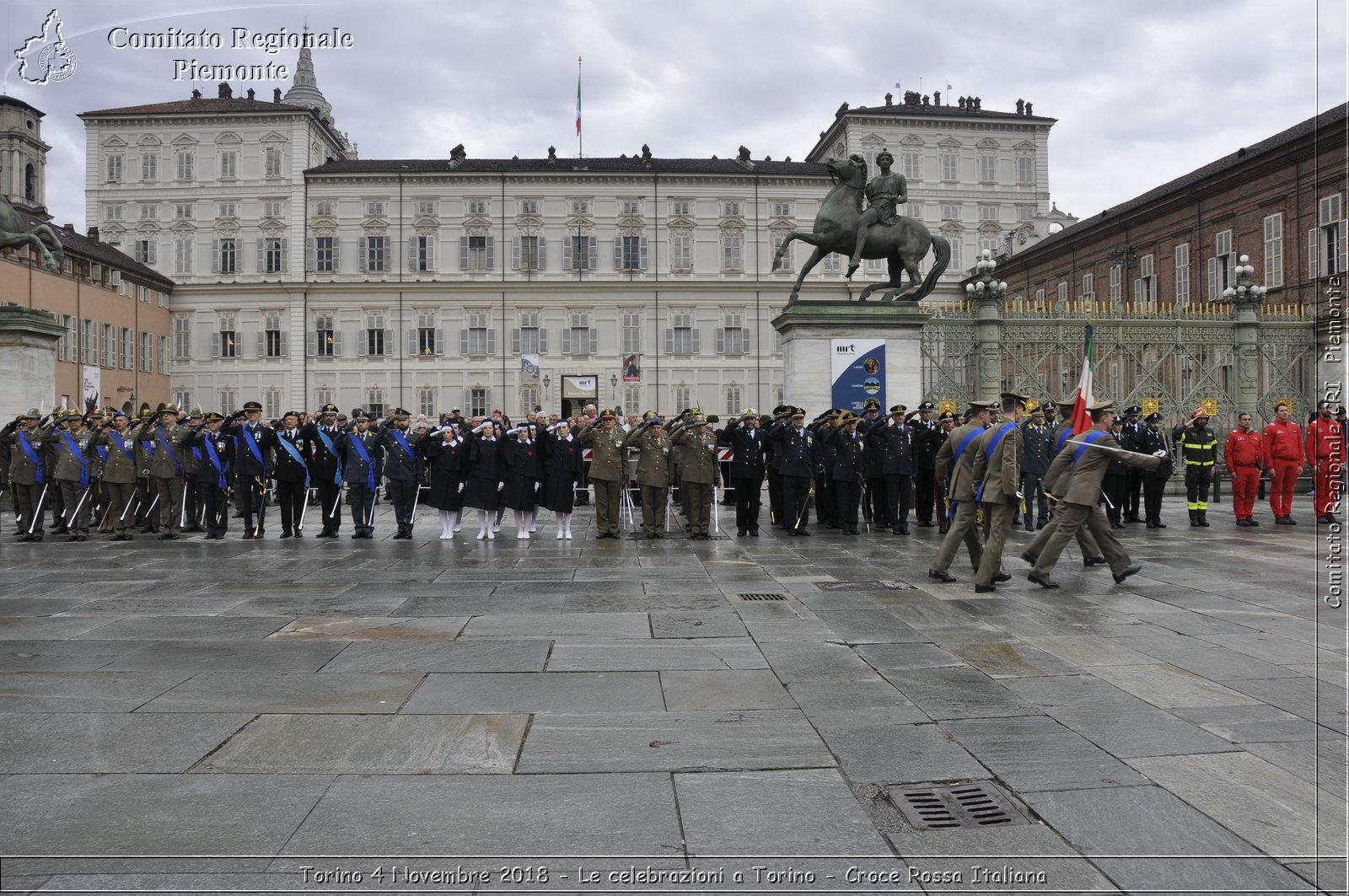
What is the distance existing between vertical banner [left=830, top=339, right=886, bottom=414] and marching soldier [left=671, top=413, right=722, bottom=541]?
4203 millimetres

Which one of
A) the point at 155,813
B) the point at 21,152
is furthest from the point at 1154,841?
the point at 21,152

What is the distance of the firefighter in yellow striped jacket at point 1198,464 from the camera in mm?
15148

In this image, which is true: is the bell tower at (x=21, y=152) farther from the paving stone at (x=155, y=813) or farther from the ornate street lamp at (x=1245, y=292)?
the paving stone at (x=155, y=813)

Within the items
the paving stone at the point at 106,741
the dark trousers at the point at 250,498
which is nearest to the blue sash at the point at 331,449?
the dark trousers at the point at 250,498

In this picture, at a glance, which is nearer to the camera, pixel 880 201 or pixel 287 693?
pixel 287 693

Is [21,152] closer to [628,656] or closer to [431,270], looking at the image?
[431,270]

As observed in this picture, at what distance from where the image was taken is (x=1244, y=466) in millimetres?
15109

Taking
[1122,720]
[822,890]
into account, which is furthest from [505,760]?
[1122,720]

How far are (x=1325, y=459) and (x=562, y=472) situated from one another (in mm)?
11533

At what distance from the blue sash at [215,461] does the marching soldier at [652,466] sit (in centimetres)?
598

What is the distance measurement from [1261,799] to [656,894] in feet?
8.06

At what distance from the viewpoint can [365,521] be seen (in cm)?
1475

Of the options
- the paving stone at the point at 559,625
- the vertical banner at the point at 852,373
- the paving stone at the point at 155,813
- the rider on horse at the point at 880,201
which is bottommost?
the paving stone at the point at 155,813

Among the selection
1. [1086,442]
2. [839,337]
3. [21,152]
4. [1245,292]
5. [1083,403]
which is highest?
[21,152]
